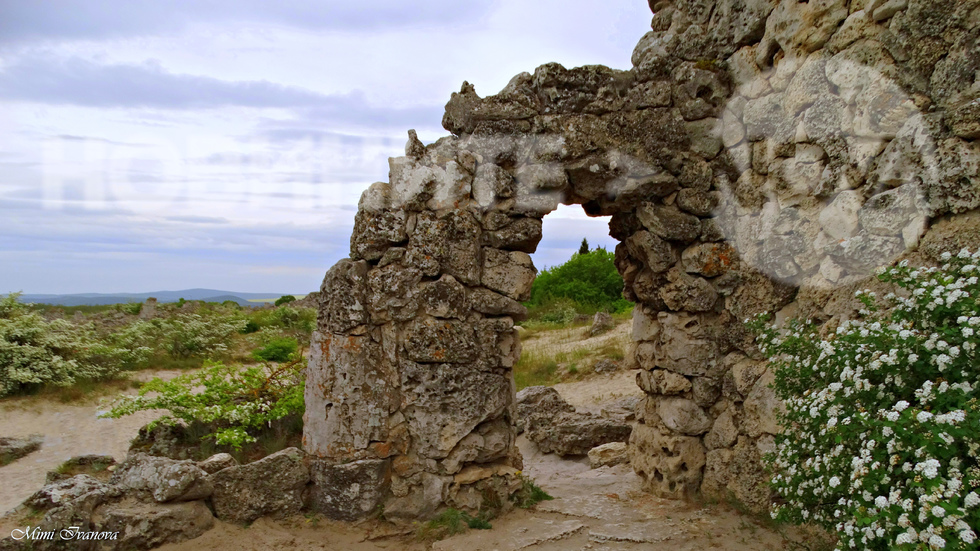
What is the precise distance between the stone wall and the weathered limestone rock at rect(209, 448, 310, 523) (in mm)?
284

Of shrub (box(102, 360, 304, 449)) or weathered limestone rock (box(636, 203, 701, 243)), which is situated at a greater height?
weathered limestone rock (box(636, 203, 701, 243))

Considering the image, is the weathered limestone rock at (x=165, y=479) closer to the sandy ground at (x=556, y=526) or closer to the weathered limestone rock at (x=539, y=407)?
the sandy ground at (x=556, y=526)

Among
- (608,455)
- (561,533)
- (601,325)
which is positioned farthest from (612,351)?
(561,533)

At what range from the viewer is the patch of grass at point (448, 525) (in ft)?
16.5

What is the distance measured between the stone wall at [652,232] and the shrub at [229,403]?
983mm

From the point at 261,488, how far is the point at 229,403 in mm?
1433

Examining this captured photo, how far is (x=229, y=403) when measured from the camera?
6.27 m

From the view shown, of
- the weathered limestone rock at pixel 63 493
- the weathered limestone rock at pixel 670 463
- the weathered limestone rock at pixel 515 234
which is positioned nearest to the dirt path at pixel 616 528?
the weathered limestone rock at pixel 670 463

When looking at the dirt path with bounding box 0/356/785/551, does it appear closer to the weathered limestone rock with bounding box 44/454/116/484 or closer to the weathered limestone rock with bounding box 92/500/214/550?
the weathered limestone rock with bounding box 92/500/214/550

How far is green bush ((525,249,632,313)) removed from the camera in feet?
75.4

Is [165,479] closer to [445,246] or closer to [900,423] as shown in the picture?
[445,246]

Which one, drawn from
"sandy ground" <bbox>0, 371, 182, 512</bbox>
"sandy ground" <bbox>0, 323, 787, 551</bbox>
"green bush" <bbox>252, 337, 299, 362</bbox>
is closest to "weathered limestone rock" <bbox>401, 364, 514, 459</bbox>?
"sandy ground" <bbox>0, 323, 787, 551</bbox>

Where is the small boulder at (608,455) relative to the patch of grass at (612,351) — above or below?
below

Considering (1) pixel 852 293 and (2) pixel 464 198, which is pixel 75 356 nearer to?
(2) pixel 464 198
